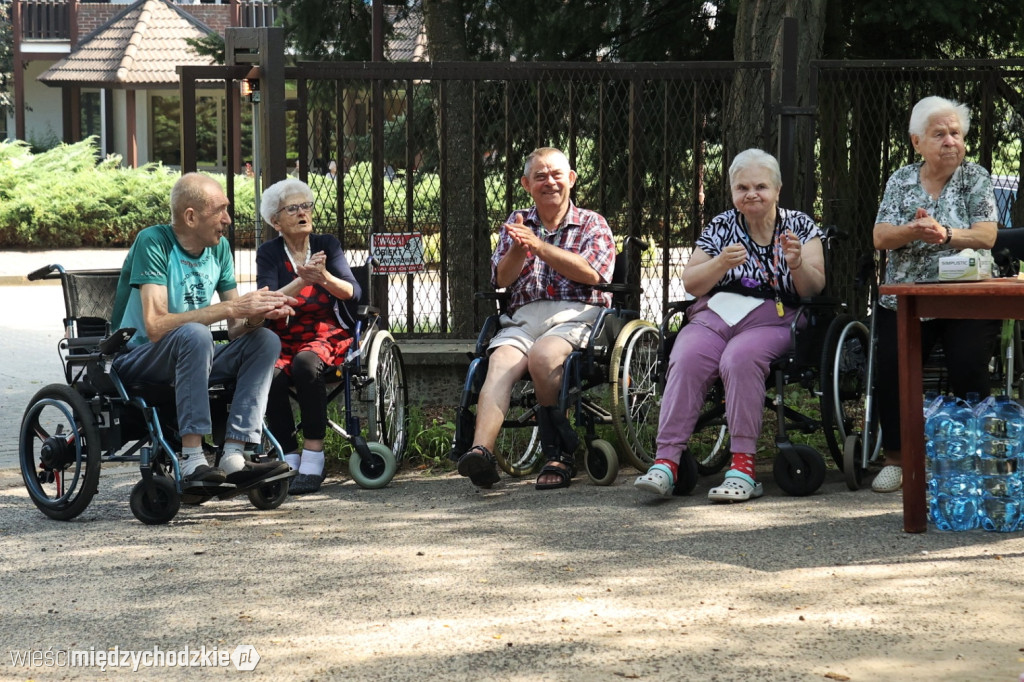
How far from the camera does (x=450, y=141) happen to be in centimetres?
906

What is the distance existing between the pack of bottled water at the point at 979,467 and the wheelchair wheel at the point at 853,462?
581 mm

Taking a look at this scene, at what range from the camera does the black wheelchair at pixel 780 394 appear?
20.2 ft

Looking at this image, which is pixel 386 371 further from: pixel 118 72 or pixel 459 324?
pixel 118 72

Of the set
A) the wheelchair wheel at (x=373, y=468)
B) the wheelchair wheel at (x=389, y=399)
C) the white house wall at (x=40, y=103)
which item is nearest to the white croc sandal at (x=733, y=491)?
the wheelchair wheel at (x=373, y=468)

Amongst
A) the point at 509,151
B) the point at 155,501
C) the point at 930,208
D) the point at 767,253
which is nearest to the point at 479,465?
the point at 155,501

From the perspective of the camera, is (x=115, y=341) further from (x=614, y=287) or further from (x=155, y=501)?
(x=614, y=287)

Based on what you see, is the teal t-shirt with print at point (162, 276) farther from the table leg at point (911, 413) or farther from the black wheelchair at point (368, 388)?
the table leg at point (911, 413)

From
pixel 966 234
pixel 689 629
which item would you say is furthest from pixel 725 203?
pixel 689 629

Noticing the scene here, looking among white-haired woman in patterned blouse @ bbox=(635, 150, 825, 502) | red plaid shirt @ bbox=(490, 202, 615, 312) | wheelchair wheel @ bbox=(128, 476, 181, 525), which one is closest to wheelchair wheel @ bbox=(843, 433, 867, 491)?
white-haired woman in patterned blouse @ bbox=(635, 150, 825, 502)

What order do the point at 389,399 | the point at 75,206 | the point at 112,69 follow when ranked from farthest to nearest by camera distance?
the point at 112,69 < the point at 75,206 < the point at 389,399

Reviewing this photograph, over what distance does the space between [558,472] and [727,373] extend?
0.91m

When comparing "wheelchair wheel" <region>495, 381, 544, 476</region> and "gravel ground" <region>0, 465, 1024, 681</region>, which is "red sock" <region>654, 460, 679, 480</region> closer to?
"gravel ground" <region>0, 465, 1024, 681</region>

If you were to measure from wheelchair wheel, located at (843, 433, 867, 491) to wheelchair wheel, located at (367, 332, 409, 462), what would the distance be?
2.09 m

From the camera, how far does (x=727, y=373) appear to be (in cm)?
609
